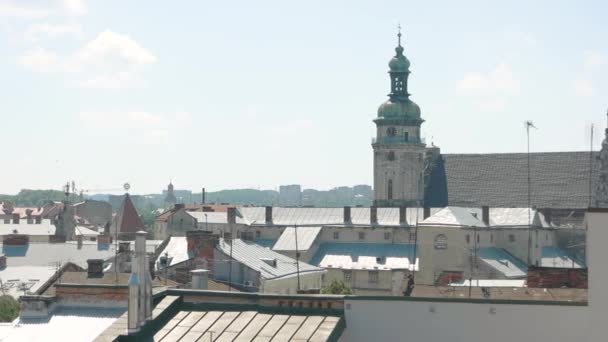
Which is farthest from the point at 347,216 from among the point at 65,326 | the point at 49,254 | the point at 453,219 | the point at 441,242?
the point at 65,326

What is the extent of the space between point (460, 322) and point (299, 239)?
235ft

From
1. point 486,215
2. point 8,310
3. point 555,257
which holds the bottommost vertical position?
point 8,310

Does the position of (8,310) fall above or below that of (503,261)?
below

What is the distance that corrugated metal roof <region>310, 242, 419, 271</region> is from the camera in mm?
83000

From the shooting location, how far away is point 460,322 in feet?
53.0

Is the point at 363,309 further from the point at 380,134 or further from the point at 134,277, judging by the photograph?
the point at 380,134

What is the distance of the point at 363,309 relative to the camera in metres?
16.6

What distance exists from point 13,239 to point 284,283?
61.4 feet

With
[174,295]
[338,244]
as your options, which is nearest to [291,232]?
[338,244]

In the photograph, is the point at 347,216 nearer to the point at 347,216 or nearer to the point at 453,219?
the point at 347,216

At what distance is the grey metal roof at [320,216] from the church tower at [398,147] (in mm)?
14441

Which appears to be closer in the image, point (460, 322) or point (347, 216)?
point (460, 322)

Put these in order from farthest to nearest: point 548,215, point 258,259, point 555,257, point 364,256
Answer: point 548,215 → point 364,256 → point 555,257 → point 258,259

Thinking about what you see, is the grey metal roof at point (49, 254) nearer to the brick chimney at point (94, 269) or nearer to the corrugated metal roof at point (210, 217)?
the brick chimney at point (94, 269)
